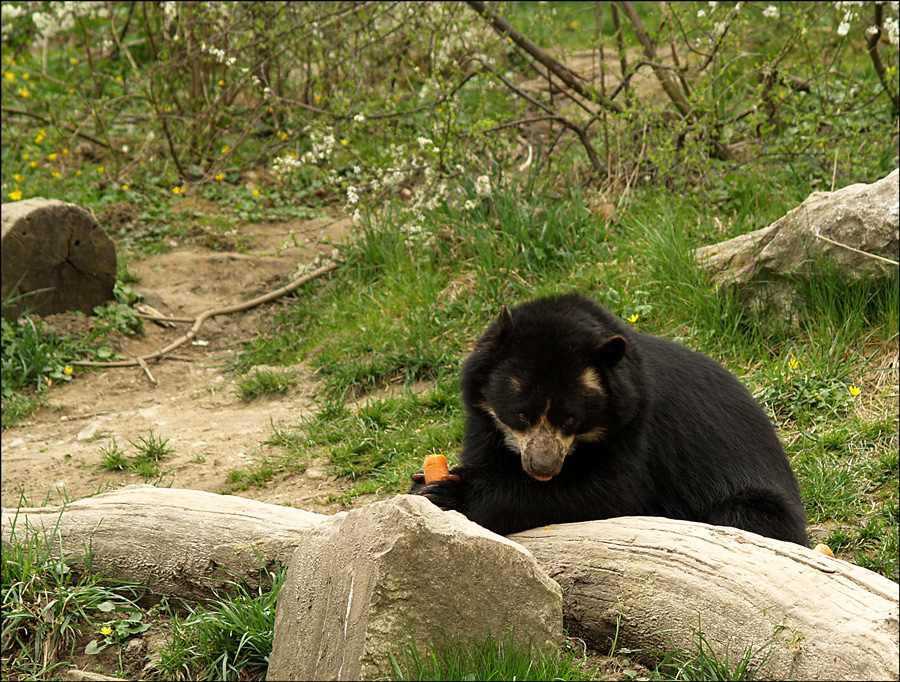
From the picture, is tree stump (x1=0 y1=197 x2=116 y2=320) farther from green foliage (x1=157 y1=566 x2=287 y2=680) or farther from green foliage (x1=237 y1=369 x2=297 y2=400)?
green foliage (x1=157 y1=566 x2=287 y2=680)

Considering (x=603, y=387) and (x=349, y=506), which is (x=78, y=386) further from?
(x=603, y=387)

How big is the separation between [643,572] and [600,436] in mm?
677

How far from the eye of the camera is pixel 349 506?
15.1ft

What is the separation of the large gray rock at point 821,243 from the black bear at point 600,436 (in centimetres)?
179

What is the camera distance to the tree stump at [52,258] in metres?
7.03

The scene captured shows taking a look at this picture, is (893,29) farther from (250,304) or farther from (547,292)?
(250,304)

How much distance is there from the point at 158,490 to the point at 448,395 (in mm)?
2281

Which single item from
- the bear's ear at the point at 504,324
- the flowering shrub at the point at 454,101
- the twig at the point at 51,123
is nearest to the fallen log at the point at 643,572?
the bear's ear at the point at 504,324

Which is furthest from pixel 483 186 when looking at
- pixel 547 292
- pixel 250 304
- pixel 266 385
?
pixel 250 304

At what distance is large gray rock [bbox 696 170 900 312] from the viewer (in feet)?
16.6

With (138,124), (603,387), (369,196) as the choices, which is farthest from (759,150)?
(138,124)

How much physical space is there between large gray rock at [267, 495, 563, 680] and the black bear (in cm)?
63

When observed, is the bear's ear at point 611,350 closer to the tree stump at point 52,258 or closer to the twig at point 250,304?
the twig at point 250,304

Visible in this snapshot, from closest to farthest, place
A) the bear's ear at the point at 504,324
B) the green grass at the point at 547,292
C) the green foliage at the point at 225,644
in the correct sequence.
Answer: the green foliage at the point at 225,644 → the bear's ear at the point at 504,324 → the green grass at the point at 547,292
